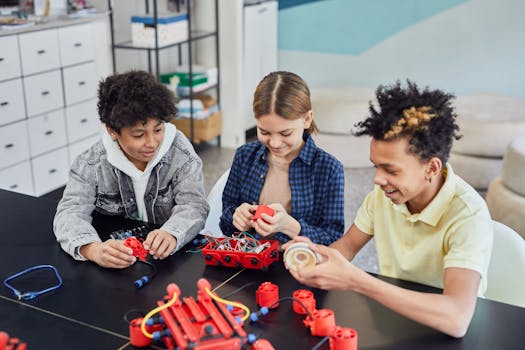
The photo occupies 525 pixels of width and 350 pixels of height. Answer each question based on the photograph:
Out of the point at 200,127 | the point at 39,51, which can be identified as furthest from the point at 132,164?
the point at 200,127

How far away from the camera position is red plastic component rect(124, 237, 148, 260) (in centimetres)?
145

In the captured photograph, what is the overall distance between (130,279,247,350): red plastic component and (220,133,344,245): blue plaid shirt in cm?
61

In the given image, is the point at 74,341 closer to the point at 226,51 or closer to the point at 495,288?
the point at 495,288

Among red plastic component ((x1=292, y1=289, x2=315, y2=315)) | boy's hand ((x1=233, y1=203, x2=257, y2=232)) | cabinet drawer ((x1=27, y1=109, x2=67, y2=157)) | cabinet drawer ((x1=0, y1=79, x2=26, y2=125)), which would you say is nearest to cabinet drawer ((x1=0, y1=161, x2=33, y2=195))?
cabinet drawer ((x1=27, y1=109, x2=67, y2=157))

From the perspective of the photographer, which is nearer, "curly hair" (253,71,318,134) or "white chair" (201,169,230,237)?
"curly hair" (253,71,318,134)

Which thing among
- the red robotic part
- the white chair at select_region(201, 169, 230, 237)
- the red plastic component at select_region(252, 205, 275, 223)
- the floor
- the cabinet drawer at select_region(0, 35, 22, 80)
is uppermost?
the cabinet drawer at select_region(0, 35, 22, 80)

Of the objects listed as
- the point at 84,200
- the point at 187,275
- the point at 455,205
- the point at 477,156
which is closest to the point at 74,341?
the point at 187,275

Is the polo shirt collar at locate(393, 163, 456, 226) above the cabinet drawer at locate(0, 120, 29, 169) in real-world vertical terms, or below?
above

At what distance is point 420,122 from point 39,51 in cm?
270

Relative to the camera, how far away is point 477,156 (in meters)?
3.79

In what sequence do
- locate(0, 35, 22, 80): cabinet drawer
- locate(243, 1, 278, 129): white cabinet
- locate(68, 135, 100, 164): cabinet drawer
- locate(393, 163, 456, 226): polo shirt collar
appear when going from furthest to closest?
locate(243, 1, 278, 129): white cabinet, locate(68, 135, 100, 164): cabinet drawer, locate(0, 35, 22, 80): cabinet drawer, locate(393, 163, 456, 226): polo shirt collar

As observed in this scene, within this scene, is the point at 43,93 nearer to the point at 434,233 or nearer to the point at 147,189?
the point at 147,189

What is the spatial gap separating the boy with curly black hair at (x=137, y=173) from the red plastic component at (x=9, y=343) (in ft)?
1.36

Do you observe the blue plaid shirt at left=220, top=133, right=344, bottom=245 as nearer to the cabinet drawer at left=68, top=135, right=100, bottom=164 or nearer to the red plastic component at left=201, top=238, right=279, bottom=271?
the red plastic component at left=201, top=238, right=279, bottom=271
